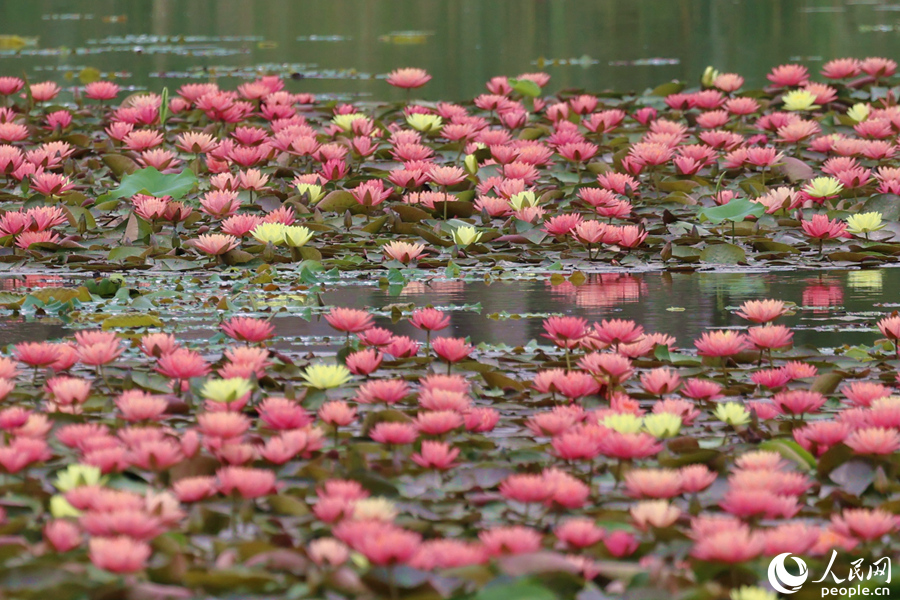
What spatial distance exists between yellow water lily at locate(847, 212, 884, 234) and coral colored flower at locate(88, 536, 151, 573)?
103 inches

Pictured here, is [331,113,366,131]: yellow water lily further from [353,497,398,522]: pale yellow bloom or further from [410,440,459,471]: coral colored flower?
[353,497,398,522]: pale yellow bloom

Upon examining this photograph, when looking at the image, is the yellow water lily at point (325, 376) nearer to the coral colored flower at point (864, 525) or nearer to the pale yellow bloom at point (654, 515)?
the pale yellow bloom at point (654, 515)

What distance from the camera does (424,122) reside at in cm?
481

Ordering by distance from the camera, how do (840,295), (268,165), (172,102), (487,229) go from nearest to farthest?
(840,295), (487,229), (268,165), (172,102)

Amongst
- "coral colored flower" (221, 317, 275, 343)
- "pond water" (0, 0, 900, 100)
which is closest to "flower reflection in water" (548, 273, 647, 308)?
"coral colored flower" (221, 317, 275, 343)

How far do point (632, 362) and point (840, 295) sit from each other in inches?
32.2

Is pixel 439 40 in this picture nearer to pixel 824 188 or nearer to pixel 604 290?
pixel 824 188

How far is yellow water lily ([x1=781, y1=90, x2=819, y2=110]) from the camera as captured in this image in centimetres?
526

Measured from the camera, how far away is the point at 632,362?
2441mm

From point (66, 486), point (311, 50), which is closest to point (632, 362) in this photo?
point (66, 486)

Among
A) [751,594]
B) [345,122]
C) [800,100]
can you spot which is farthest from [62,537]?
[800,100]

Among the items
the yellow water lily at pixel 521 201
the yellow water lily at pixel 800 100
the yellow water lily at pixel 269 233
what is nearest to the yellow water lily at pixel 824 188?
the yellow water lily at pixel 521 201

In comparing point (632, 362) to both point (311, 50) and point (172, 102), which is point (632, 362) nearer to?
point (172, 102)

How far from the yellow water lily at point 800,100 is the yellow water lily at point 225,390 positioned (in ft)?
12.5
